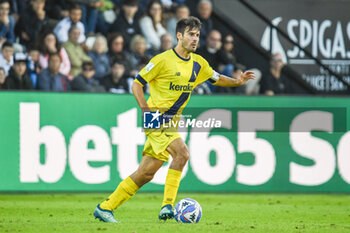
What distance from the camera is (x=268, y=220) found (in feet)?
28.0

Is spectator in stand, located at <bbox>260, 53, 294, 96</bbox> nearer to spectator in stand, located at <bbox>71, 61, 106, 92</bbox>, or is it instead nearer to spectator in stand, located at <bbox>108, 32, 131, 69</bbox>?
spectator in stand, located at <bbox>108, 32, 131, 69</bbox>

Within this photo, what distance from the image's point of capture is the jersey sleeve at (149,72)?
304 inches

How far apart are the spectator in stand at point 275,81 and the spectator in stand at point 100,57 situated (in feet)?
9.80

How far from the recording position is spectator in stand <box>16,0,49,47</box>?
43.0 feet

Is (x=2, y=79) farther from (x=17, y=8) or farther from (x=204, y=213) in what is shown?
(x=204, y=213)

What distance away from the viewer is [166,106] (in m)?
7.81

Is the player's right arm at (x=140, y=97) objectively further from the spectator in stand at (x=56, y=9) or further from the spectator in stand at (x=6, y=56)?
the spectator in stand at (x=56, y=9)

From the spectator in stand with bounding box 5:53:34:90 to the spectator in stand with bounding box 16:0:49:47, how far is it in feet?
1.86

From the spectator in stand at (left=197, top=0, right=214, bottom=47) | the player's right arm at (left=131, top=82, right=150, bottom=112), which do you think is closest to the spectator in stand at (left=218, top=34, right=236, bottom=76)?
the spectator in stand at (left=197, top=0, right=214, bottom=47)

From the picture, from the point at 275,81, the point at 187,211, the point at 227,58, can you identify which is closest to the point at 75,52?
the point at 227,58

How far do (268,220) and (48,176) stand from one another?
4448 millimetres

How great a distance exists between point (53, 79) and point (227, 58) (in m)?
3.45

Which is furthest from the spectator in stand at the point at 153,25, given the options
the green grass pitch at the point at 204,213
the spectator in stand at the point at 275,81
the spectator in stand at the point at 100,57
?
the green grass pitch at the point at 204,213

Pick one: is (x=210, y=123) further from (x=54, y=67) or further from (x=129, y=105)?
(x=54, y=67)
